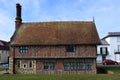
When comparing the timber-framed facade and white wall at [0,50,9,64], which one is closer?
the timber-framed facade

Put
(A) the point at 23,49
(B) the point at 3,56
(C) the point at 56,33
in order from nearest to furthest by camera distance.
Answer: (A) the point at 23,49
(C) the point at 56,33
(B) the point at 3,56

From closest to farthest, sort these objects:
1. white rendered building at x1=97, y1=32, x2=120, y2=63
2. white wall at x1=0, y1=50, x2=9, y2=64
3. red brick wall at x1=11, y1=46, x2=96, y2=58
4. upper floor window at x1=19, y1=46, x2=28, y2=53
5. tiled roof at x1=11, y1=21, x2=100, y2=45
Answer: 1. red brick wall at x1=11, y1=46, x2=96, y2=58
2. tiled roof at x1=11, y1=21, x2=100, y2=45
3. upper floor window at x1=19, y1=46, x2=28, y2=53
4. white rendered building at x1=97, y1=32, x2=120, y2=63
5. white wall at x1=0, y1=50, x2=9, y2=64

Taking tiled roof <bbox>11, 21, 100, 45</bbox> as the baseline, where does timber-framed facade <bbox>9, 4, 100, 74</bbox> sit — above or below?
below

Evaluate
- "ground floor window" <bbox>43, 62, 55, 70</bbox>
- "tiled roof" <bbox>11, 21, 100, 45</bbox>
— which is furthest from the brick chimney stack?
"ground floor window" <bbox>43, 62, 55, 70</bbox>

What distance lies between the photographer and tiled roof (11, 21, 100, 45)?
3628 centimetres

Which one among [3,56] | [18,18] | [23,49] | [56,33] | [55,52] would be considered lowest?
[3,56]

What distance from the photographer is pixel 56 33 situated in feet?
125

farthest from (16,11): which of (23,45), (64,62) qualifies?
(64,62)

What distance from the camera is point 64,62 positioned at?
3578 cm

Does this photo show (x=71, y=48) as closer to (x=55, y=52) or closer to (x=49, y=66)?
(x=55, y=52)

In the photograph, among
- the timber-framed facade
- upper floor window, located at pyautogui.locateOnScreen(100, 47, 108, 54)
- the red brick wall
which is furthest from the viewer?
upper floor window, located at pyautogui.locateOnScreen(100, 47, 108, 54)

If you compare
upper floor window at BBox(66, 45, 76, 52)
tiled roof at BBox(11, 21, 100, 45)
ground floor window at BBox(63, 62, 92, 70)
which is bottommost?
ground floor window at BBox(63, 62, 92, 70)

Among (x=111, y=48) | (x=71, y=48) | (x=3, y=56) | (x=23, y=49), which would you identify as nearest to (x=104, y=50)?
(x=111, y=48)

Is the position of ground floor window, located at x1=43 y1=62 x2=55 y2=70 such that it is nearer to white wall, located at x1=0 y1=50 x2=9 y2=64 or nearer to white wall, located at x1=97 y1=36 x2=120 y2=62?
white wall, located at x1=97 y1=36 x2=120 y2=62
